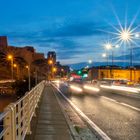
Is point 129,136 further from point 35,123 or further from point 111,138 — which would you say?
point 35,123

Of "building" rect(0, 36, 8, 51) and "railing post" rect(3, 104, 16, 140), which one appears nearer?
"railing post" rect(3, 104, 16, 140)

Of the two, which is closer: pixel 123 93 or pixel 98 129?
pixel 98 129

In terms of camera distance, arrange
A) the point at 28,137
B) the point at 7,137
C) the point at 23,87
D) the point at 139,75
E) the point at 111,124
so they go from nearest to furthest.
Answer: the point at 7,137 < the point at 28,137 < the point at 111,124 < the point at 23,87 < the point at 139,75

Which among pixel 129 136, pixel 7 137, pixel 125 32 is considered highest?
pixel 125 32

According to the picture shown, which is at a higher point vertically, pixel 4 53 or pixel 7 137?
pixel 4 53

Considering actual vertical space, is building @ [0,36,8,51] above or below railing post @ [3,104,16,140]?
above

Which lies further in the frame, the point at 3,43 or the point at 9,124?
the point at 3,43

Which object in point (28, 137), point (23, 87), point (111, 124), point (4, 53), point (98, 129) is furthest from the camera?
point (4, 53)

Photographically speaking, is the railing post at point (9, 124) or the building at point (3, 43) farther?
the building at point (3, 43)

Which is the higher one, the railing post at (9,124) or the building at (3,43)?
the building at (3,43)

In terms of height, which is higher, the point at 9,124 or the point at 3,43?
the point at 3,43

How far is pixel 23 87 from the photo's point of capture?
70875mm

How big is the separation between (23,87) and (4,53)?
66120 mm

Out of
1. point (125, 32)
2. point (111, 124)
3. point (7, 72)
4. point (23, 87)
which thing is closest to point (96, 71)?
point (7, 72)
